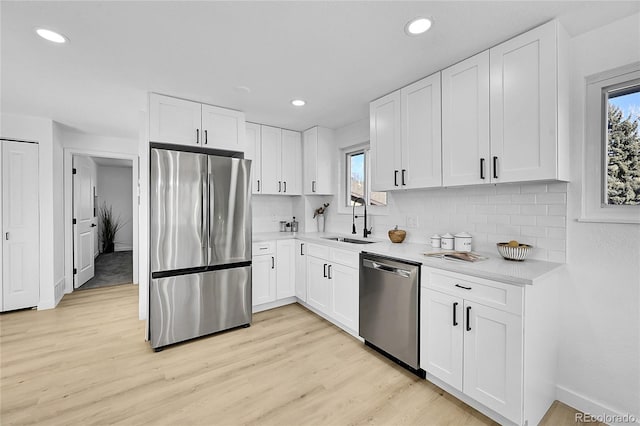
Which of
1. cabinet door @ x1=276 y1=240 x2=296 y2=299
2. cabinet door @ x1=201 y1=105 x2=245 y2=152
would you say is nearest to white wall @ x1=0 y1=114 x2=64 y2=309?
cabinet door @ x1=201 y1=105 x2=245 y2=152

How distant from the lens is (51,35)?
1820 mm

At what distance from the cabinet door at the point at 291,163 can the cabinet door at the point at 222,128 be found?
866 mm

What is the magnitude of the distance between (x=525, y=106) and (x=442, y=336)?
1628 millimetres

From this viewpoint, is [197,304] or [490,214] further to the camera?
[197,304]

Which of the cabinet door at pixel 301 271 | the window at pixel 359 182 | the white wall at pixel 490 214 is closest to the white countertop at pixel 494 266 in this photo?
the white wall at pixel 490 214

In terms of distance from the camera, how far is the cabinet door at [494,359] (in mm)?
1596

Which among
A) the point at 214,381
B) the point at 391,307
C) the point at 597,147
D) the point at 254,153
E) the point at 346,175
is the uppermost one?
the point at 254,153

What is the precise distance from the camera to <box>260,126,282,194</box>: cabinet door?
12.6 feet

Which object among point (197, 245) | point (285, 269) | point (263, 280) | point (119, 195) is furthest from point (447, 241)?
point (119, 195)

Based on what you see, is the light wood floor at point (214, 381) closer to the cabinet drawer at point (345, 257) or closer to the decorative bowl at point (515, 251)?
the cabinet drawer at point (345, 257)

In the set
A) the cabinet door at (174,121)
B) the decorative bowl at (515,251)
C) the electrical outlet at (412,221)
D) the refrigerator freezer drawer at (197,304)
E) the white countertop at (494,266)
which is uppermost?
the cabinet door at (174,121)

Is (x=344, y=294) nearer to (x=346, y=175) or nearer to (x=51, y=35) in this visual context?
(x=346, y=175)

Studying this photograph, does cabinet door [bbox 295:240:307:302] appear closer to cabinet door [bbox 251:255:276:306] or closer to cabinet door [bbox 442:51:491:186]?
cabinet door [bbox 251:255:276:306]

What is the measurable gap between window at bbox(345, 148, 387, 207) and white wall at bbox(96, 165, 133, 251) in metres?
6.94
